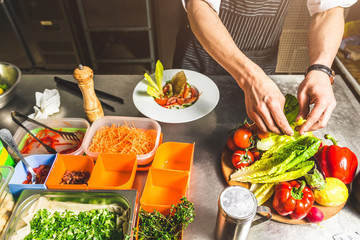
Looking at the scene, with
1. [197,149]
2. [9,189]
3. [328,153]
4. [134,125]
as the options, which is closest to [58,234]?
[9,189]

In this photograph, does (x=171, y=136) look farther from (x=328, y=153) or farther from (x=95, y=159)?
(x=328, y=153)

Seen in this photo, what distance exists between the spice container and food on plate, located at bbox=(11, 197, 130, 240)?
0.06 meters

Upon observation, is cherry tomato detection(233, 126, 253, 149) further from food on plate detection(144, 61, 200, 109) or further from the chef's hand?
food on plate detection(144, 61, 200, 109)

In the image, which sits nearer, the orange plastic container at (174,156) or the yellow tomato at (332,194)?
the yellow tomato at (332,194)

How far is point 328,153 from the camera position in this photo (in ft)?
3.88

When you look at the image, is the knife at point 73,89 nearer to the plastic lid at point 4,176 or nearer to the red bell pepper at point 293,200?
the plastic lid at point 4,176

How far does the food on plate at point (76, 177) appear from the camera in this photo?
1.15 metres

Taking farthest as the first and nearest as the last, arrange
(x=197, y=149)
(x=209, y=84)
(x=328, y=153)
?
(x=209, y=84), (x=197, y=149), (x=328, y=153)

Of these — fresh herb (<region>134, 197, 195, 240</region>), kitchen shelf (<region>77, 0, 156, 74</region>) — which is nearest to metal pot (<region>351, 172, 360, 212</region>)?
fresh herb (<region>134, 197, 195, 240</region>)

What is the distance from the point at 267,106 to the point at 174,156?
489 mm

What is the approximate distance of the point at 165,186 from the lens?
3.90 feet

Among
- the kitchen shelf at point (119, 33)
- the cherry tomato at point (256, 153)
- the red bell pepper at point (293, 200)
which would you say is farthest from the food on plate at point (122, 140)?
the kitchen shelf at point (119, 33)

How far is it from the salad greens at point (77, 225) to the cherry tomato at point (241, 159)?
547 millimetres

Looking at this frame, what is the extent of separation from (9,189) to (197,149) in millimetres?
839
